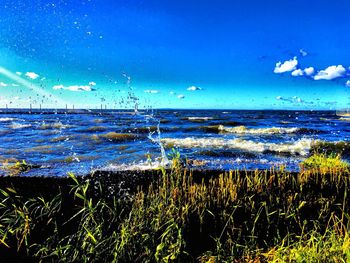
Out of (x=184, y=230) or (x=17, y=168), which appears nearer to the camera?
(x=184, y=230)

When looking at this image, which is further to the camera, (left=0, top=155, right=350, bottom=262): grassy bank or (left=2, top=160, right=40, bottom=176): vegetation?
(left=2, top=160, right=40, bottom=176): vegetation

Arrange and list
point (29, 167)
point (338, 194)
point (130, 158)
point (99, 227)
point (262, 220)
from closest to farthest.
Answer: point (99, 227)
point (262, 220)
point (338, 194)
point (29, 167)
point (130, 158)

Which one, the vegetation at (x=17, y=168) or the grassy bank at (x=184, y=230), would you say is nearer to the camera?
the grassy bank at (x=184, y=230)

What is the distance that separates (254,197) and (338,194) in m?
2.06

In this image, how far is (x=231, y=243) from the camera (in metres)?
4.69

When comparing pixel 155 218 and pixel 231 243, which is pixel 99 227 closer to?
pixel 155 218

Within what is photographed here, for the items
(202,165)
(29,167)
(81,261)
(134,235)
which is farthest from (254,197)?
(29,167)

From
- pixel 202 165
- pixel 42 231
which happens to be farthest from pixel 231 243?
pixel 202 165

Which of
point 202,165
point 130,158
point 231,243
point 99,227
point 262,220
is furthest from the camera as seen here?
point 130,158

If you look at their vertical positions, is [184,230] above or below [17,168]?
above

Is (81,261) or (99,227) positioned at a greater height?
(99,227)

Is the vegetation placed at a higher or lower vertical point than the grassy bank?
lower

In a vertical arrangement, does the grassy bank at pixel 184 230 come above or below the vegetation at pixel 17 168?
above

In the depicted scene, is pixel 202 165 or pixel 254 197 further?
pixel 202 165
